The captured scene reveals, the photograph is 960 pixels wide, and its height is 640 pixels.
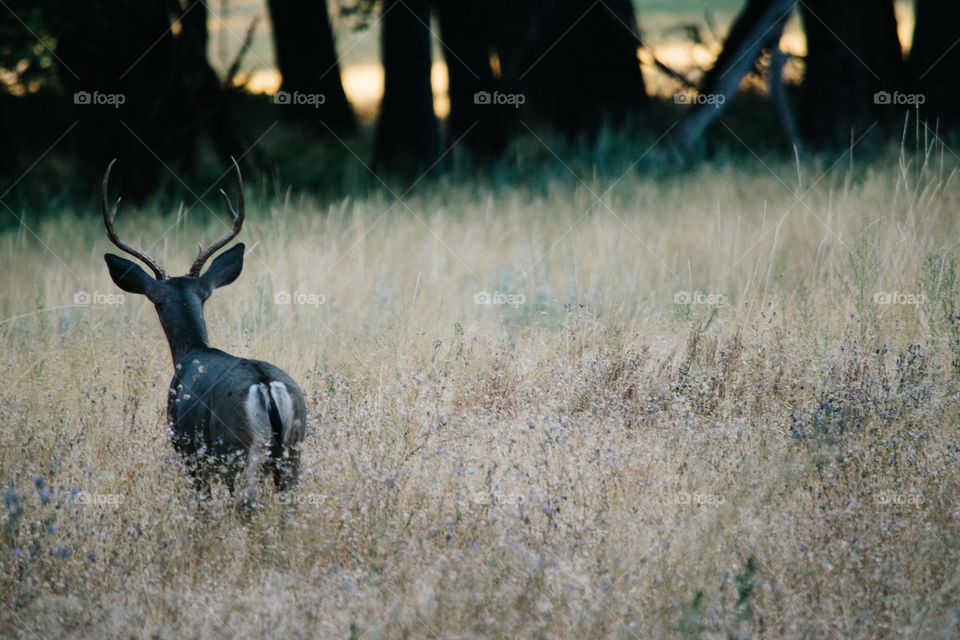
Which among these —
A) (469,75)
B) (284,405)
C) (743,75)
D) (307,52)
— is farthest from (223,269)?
(307,52)

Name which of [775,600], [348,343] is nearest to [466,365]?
[348,343]

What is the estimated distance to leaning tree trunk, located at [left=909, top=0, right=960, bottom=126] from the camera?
12523 millimetres

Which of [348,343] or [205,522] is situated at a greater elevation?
[348,343]

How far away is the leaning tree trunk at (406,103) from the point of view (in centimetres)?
1358

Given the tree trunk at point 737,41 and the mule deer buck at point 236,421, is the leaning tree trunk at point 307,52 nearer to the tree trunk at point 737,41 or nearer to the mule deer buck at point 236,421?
the tree trunk at point 737,41

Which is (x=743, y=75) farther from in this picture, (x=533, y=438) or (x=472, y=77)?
(x=533, y=438)

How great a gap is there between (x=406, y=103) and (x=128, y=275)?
856 centimetres

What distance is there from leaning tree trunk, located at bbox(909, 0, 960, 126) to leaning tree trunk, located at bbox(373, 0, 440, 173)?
18.8ft

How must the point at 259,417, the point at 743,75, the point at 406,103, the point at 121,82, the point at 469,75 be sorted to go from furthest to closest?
the point at 469,75
the point at 406,103
the point at 743,75
the point at 121,82
the point at 259,417

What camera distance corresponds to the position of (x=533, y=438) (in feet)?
18.1

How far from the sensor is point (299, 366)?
663cm

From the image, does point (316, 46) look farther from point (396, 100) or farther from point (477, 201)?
point (477, 201)

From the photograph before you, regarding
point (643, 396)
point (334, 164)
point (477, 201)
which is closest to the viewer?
point (643, 396)

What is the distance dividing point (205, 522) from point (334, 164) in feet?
35.7
